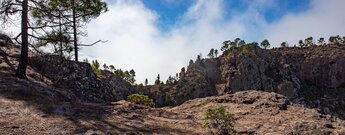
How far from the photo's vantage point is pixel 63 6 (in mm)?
27750

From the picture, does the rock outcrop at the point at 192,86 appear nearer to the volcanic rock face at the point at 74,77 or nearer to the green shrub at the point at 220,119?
the volcanic rock face at the point at 74,77

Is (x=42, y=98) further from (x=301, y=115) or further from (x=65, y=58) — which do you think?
(x=301, y=115)

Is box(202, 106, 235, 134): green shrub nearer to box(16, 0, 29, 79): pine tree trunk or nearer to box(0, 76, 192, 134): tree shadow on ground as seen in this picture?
box(0, 76, 192, 134): tree shadow on ground

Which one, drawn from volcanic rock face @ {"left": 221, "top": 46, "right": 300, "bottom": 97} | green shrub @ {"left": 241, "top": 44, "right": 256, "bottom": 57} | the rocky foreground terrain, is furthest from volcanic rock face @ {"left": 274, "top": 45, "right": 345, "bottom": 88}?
the rocky foreground terrain

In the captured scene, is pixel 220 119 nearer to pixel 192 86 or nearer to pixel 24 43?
pixel 24 43

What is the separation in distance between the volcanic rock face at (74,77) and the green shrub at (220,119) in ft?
27.5

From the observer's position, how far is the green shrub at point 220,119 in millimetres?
14656

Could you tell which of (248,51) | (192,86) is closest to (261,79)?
(248,51)

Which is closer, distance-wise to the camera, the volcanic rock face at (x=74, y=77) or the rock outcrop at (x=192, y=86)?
the volcanic rock face at (x=74, y=77)

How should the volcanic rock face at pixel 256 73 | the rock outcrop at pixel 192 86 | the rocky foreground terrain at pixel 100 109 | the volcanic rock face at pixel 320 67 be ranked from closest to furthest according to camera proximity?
the rocky foreground terrain at pixel 100 109, the rock outcrop at pixel 192 86, the volcanic rock face at pixel 256 73, the volcanic rock face at pixel 320 67

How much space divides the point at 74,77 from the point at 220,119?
10290 millimetres

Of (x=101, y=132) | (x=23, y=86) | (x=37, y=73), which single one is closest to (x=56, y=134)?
(x=101, y=132)

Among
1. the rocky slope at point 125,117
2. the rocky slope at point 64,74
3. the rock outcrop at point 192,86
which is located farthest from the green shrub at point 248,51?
the rocky slope at point 125,117

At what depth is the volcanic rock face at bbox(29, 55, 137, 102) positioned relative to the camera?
21406mm
